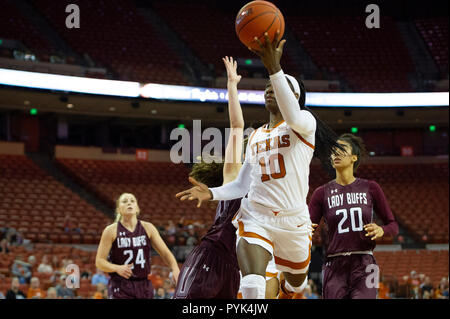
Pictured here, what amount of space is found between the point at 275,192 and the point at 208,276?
2.44 feet

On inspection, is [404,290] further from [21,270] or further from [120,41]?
[120,41]

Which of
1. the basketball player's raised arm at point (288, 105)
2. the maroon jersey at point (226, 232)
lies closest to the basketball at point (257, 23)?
the basketball player's raised arm at point (288, 105)

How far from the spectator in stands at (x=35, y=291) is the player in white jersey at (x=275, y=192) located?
23.8 ft

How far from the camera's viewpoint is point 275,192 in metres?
4.08

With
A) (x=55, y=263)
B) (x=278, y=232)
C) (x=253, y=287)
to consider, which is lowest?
(x=253, y=287)

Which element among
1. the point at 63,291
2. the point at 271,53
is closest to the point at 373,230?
the point at 271,53

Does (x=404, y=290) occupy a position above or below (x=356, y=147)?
below

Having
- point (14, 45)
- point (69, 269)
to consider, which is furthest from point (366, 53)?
point (69, 269)

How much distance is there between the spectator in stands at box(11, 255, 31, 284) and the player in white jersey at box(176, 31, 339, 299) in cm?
870

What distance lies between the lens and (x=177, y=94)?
66.2ft

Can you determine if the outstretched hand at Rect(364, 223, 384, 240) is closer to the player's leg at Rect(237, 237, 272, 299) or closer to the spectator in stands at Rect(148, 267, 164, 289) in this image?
the player's leg at Rect(237, 237, 272, 299)

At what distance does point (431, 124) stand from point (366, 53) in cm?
400

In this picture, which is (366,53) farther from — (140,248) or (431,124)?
(140,248)
